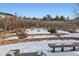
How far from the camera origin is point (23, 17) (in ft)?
15.6

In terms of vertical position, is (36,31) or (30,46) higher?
(36,31)

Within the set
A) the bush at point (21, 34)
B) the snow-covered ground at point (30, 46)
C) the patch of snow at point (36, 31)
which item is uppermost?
the patch of snow at point (36, 31)

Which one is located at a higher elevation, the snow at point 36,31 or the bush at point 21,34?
the snow at point 36,31

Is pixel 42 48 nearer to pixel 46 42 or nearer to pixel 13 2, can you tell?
pixel 46 42

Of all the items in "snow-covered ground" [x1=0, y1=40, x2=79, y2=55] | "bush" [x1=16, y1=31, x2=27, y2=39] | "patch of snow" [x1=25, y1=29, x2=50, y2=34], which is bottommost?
"snow-covered ground" [x1=0, y1=40, x2=79, y2=55]

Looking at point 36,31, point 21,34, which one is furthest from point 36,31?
point 21,34

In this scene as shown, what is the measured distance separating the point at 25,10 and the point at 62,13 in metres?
0.35

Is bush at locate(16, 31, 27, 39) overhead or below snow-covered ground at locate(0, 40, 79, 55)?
overhead

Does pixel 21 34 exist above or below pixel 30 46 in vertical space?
above

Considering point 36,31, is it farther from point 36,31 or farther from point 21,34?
point 21,34

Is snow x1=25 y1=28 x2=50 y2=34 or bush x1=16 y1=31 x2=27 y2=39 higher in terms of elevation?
snow x1=25 y1=28 x2=50 y2=34

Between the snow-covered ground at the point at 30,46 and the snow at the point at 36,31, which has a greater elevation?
the snow at the point at 36,31

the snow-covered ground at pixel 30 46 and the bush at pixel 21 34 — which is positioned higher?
the bush at pixel 21 34

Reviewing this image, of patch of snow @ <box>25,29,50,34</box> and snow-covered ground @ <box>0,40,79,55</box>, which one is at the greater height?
patch of snow @ <box>25,29,50,34</box>
